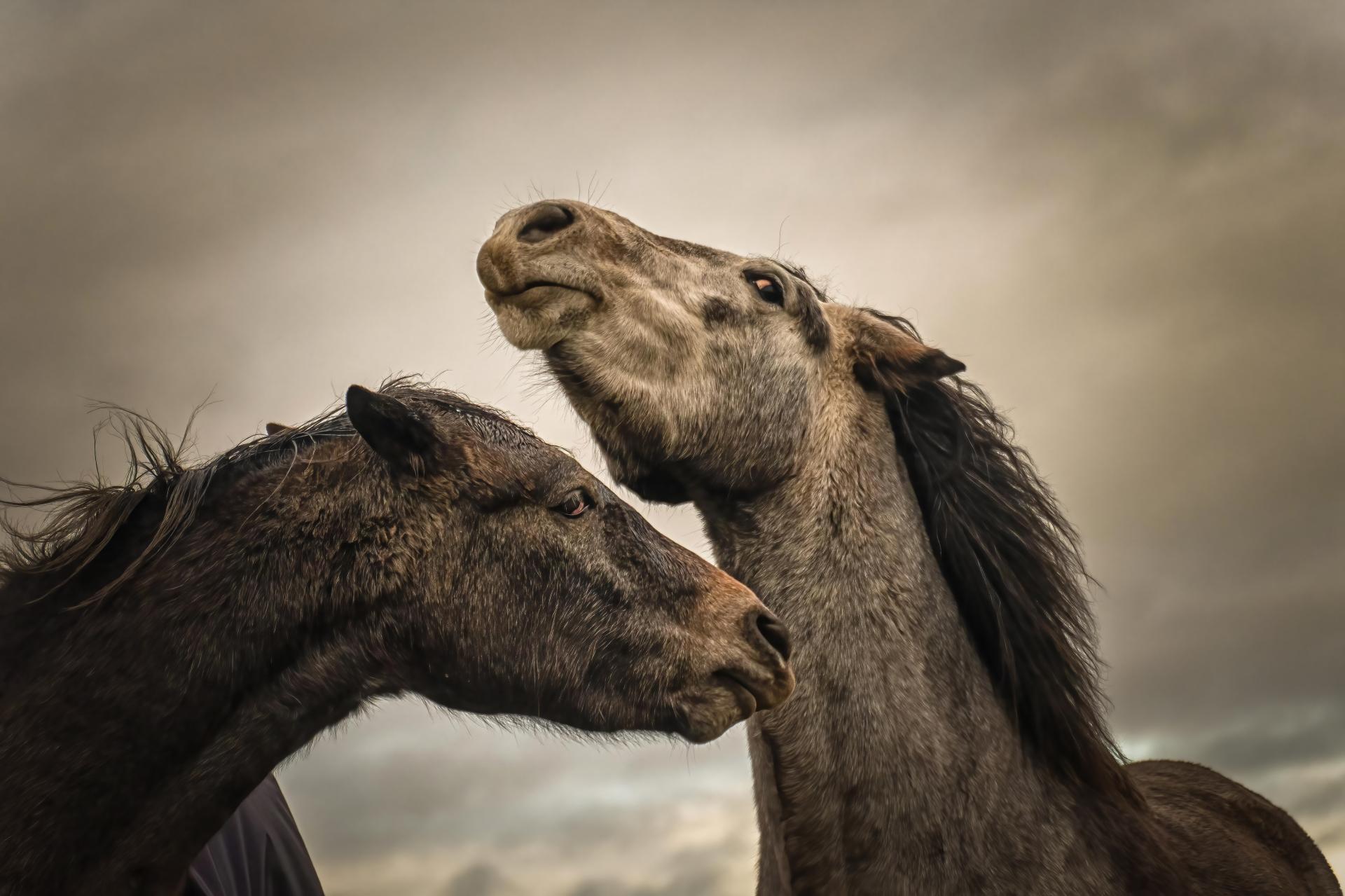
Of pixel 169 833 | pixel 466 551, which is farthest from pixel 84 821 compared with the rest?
pixel 466 551

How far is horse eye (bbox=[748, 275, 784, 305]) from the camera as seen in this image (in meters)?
4.53

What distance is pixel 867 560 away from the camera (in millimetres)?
4051

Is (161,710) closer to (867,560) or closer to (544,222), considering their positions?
(544,222)

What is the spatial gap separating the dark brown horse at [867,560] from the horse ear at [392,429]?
0.65m

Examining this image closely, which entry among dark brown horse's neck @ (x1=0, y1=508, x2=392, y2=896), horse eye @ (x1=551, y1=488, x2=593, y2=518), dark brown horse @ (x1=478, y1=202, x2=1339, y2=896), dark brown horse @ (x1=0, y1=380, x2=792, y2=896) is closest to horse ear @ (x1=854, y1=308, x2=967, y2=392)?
dark brown horse @ (x1=478, y1=202, x2=1339, y2=896)

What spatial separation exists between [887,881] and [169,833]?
2.29 m

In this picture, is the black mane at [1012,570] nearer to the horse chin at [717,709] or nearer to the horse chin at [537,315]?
the horse chin at [717,709]

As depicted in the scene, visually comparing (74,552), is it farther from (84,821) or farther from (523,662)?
(523,662)

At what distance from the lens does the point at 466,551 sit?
346cm

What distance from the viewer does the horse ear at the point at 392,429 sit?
334 centimetres

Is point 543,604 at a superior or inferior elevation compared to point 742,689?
superior

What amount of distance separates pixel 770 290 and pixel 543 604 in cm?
184

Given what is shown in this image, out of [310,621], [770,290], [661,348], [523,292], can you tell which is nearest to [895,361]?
[770,290]

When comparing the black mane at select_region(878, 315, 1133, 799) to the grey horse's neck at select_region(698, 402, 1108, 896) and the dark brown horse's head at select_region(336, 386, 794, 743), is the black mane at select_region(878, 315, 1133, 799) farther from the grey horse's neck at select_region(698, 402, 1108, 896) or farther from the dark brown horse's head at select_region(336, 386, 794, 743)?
the dark brown horse's head at select_region(336, 386, 794, 743)
